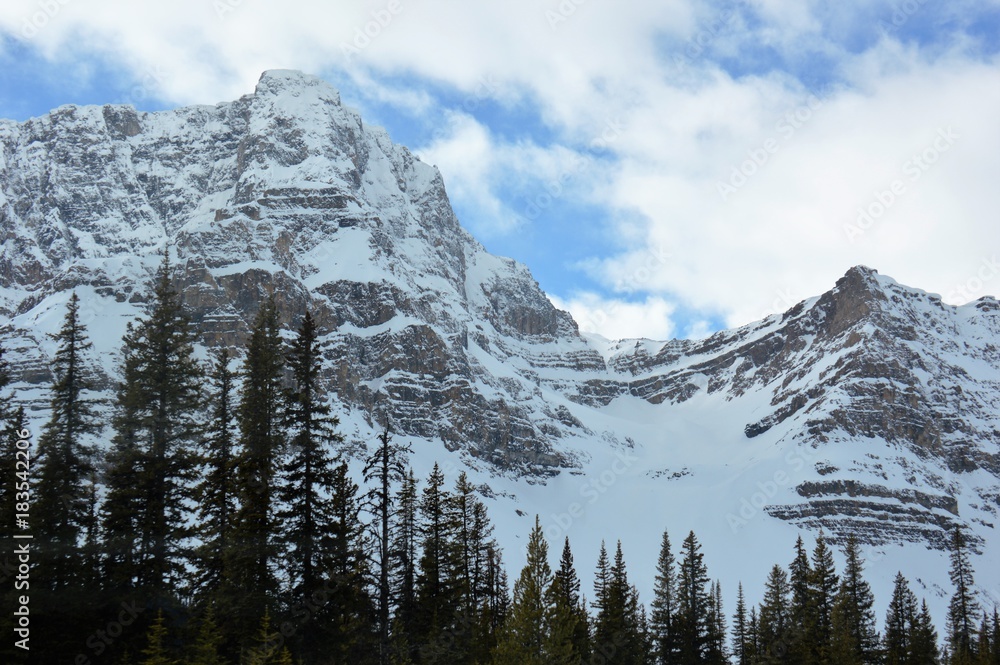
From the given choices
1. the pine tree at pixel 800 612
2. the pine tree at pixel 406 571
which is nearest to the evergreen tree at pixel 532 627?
the pine tree at pixel 406 571

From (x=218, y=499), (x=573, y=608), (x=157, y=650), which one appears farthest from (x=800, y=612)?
(x=157, y=650)

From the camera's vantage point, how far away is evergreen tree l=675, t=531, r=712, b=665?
2441 inches

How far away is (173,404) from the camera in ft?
104

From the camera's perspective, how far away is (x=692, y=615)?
207ft

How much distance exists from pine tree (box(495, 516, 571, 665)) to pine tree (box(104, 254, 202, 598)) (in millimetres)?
11653

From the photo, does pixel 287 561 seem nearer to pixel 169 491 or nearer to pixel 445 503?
pixel 169 491

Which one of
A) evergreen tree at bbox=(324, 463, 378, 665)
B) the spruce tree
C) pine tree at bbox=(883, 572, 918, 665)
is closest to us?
evergreen tree at bbox=(324, 463, 378, 665)

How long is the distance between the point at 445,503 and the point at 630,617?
24.1 m

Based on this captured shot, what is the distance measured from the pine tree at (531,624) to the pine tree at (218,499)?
10.4 metres

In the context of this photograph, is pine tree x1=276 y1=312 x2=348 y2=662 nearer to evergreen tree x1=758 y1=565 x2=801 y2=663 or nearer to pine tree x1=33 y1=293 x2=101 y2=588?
pine tree x1=33 y1=293 x2=101 y2=588

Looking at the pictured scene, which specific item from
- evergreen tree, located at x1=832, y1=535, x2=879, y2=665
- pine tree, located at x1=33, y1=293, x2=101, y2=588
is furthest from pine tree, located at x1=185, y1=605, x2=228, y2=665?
evergreen tree, located at x1=832, y1=535, x2=879, y2=665

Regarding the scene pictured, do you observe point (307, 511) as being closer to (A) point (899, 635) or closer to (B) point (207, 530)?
(B) point (207, 530)

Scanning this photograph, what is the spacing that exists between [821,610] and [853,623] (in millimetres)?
2845

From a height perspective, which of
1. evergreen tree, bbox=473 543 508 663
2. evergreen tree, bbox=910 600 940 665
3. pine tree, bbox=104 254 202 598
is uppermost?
pine tree, bbox=104 254 202 598
